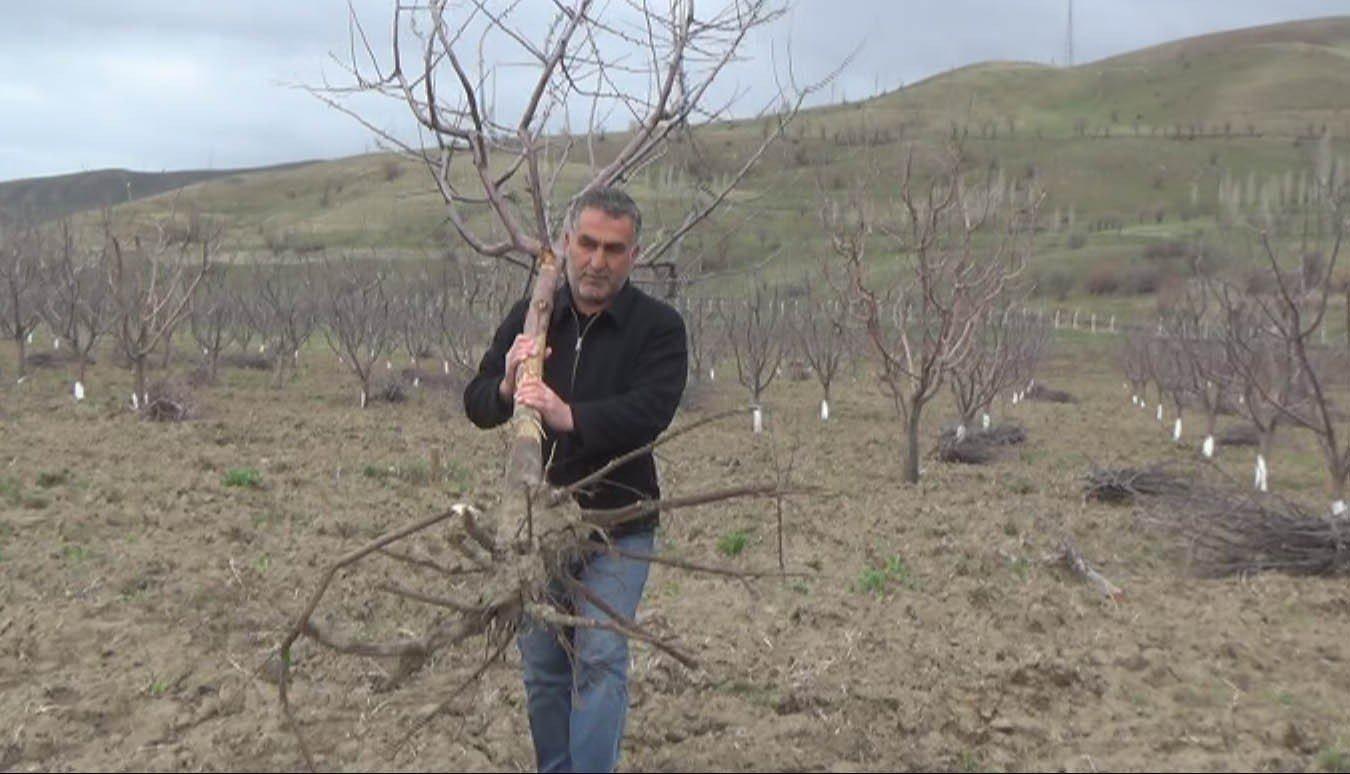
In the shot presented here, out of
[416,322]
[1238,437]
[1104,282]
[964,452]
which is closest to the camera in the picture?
[964,452]

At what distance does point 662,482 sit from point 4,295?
59.2 feet

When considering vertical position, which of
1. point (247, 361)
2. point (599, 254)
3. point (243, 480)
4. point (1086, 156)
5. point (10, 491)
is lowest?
point (247, 361)

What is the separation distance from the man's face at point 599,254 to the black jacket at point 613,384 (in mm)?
59

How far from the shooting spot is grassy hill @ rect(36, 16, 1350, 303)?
5122 centimetres

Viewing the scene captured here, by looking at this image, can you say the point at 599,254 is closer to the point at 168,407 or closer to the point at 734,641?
the point at 734,641

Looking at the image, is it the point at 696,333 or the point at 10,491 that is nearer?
the point at 10,491

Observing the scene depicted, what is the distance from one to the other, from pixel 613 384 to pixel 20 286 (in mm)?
22944

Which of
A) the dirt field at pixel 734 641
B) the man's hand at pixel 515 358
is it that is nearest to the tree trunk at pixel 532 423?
the man's hand at pixel 515 358

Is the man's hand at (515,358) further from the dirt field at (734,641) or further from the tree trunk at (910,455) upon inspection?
the tree trunk at (910,455)

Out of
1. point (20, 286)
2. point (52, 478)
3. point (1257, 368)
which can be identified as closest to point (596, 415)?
point (52, 478)

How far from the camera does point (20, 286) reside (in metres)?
22.3

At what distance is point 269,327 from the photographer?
26.2 metres

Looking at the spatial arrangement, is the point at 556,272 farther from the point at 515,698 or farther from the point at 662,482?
the point at 662,482

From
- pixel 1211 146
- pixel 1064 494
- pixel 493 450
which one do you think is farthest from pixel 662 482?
pixel 1211 146
